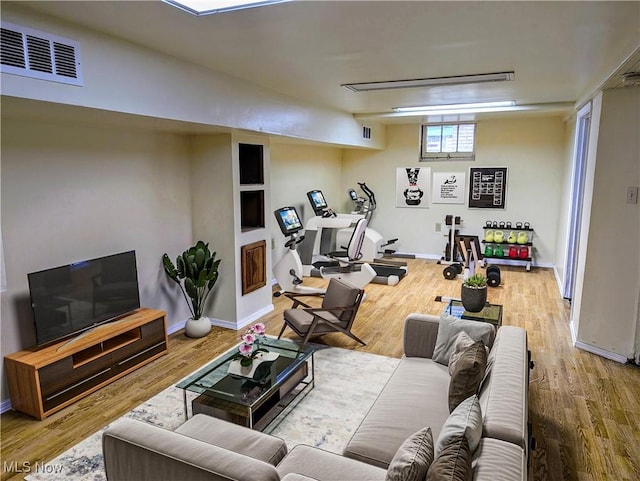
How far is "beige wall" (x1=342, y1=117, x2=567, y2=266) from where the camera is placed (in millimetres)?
7363

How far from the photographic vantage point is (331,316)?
4.26m

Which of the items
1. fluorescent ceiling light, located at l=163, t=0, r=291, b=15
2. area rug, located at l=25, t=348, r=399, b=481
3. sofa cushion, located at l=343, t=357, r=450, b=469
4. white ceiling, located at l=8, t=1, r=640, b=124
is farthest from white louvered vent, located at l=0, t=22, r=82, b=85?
sofa cushion, located at l=343, t=357, r=450, b=469

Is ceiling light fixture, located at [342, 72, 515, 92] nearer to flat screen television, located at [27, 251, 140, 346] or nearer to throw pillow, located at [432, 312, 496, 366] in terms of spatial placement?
throw pillow, located at [432, 312, 496, 366]

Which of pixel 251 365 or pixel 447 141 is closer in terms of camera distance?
pixel 251 365

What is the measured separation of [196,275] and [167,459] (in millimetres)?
2809

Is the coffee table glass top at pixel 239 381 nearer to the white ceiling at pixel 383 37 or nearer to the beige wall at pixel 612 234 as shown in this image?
the white ceiling at pixel 383 37

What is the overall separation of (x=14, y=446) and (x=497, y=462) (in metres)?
2.93

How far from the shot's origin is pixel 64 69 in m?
2.51

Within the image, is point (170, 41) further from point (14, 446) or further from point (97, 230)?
point (14, 446)

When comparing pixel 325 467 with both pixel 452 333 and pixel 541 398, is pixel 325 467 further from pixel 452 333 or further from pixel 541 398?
pixel 541 398

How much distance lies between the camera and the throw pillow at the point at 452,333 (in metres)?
2.90

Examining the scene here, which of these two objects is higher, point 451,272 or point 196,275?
point 196,275

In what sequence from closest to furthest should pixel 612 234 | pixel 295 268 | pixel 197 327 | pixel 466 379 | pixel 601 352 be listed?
pixel 466 379
pixel 612 234
pixel 601 352
pixel 197 327
pixel 295 268

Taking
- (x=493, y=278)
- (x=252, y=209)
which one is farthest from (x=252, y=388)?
(x=493, y=278)
